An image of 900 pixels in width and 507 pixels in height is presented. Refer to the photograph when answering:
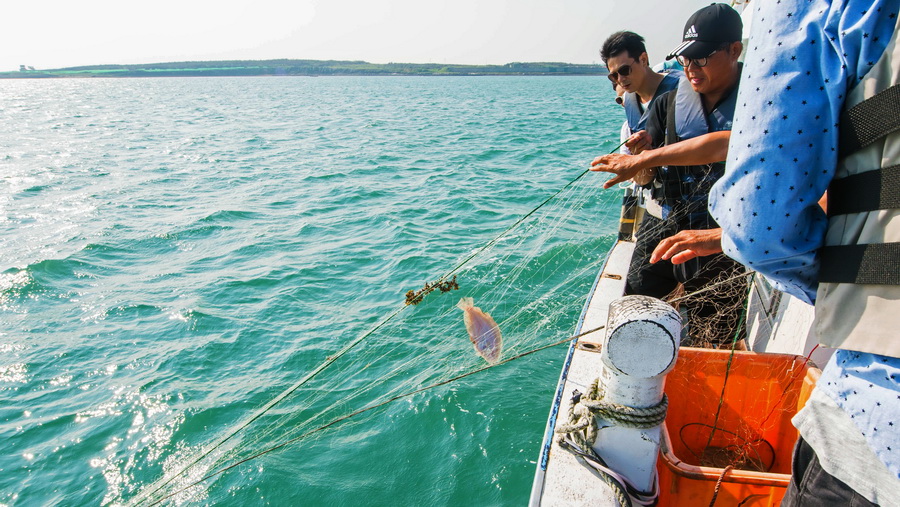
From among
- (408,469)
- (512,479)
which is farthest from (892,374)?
(408,469)

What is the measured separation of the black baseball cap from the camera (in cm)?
292

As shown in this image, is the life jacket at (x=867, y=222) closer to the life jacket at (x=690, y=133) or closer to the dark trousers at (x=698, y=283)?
the life jacket at (x=690, y=133)

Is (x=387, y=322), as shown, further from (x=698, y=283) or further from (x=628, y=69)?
(x=628, y=69)

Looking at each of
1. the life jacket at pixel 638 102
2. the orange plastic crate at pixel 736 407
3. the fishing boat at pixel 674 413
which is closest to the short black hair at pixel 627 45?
the life jacket at pixel 638 102

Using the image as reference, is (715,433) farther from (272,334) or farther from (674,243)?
(272,334)

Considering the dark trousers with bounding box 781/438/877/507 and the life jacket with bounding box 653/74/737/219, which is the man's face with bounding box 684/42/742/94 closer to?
the life jacket with bounding box 653/74/737/219

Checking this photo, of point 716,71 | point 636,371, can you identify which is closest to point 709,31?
point 716,71

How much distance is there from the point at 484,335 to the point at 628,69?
8.49 ft

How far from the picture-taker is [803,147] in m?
1.26

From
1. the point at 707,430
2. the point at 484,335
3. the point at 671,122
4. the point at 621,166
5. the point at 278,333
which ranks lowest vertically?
the point at 278,333

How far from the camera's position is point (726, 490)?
8.10ft

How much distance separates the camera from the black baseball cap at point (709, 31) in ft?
9.57

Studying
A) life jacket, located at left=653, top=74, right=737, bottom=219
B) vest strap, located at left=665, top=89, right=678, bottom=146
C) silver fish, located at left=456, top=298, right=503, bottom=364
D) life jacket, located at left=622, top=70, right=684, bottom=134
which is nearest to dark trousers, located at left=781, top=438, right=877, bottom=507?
life jacket, located at left=653, top=74, right=737, bottom=219

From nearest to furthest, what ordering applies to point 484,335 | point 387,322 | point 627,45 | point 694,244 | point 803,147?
point 803,147, point 694,244, point 627,45, point 484,335, point 387,322
